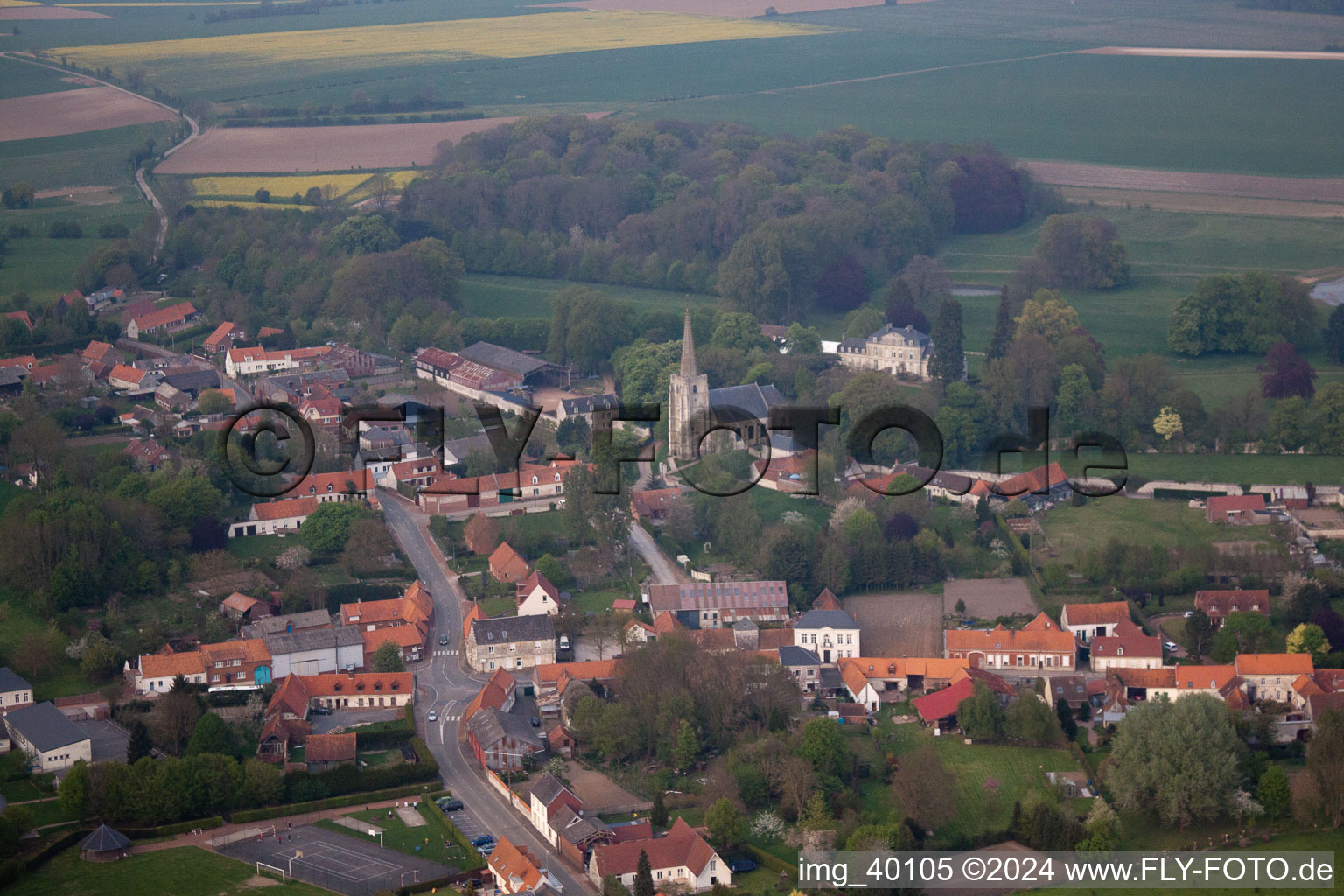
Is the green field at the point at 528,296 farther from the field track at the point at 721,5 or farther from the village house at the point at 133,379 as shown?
the field track at the point at 721,5

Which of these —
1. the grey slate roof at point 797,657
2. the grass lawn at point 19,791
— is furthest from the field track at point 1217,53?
the grass lawn at point 19,791

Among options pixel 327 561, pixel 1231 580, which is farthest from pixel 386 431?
pixel 1231 580

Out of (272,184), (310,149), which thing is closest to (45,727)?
(272,184)

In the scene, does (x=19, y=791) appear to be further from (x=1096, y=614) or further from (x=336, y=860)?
(x=1096, y=614)

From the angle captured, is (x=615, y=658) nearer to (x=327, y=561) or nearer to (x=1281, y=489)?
(x=327, y=561)

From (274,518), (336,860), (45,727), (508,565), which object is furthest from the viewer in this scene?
(274,518)

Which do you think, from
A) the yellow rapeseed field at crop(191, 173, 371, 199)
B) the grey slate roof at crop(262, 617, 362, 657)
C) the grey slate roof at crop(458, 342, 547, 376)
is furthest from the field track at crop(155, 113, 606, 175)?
the grey slate roof at crop(262, 617, 362, 657)
